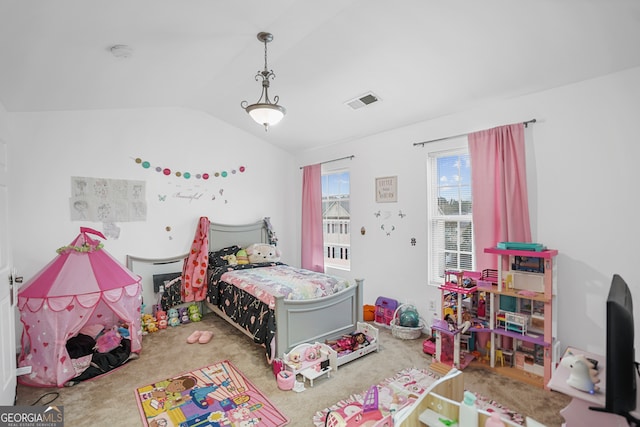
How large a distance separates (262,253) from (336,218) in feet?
4.10

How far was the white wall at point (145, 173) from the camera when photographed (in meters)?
3.27

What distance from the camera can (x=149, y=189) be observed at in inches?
160

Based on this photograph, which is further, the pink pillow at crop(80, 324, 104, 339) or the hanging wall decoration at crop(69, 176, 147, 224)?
the hanging wall decoration at crop(69, 176, 147, 224)

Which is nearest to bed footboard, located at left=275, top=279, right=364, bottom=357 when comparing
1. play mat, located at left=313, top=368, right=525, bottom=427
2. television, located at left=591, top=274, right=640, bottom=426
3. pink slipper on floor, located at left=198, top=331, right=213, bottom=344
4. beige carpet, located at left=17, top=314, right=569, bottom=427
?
beige carpet, located at left=17, top=314, right=569, bottom=427

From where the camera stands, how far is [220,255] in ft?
14.6

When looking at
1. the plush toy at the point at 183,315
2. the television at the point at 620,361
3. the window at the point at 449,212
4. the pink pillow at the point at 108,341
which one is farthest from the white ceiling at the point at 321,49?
the plush toy at the point at 183,315

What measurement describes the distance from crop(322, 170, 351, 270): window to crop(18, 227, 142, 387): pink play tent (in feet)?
9.19

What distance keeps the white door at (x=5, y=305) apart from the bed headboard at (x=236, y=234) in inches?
93.8

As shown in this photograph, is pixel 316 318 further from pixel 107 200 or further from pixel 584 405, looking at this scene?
pixel 107 200

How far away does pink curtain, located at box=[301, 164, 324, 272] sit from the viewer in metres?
4.95

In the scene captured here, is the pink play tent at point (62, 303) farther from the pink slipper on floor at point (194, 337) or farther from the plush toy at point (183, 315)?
the plush toy at point (183, 315)

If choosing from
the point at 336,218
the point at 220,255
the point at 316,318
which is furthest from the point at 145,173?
the point at 316,318

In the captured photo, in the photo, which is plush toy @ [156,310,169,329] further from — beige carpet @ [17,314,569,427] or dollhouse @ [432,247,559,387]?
dollhouse @ [432,247,559,387]

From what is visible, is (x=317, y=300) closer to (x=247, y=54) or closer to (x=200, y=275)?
(x=200, y=275)
